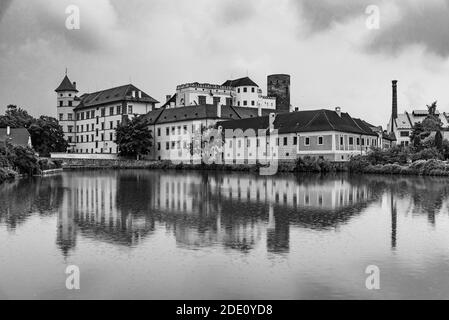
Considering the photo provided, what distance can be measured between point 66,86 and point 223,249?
110 meters

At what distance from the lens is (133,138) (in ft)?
295

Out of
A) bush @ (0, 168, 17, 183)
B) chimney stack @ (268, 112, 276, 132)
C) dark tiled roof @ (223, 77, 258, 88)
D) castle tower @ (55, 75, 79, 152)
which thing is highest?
dark tiled roof @ (223, 77, 258, 88)

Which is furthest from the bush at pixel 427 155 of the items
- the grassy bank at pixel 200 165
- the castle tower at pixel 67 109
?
the castle tower at pixel 67 109

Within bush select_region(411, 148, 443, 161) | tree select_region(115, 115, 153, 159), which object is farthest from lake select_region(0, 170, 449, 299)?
tree select_region(115, 115, 153, 159)

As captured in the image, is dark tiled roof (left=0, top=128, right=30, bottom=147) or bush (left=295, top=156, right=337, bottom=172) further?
dark tiled roof (left=0, top=128, right=30, bottom=147)

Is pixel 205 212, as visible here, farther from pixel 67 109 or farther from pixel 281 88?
pixel 281 88

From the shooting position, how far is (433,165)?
57.2 m

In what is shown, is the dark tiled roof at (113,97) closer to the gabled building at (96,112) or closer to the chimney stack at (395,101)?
the gabled building at (96,112)

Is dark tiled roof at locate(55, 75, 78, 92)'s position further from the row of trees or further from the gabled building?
the row of trees

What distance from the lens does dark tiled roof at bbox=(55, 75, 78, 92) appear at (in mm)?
118750
